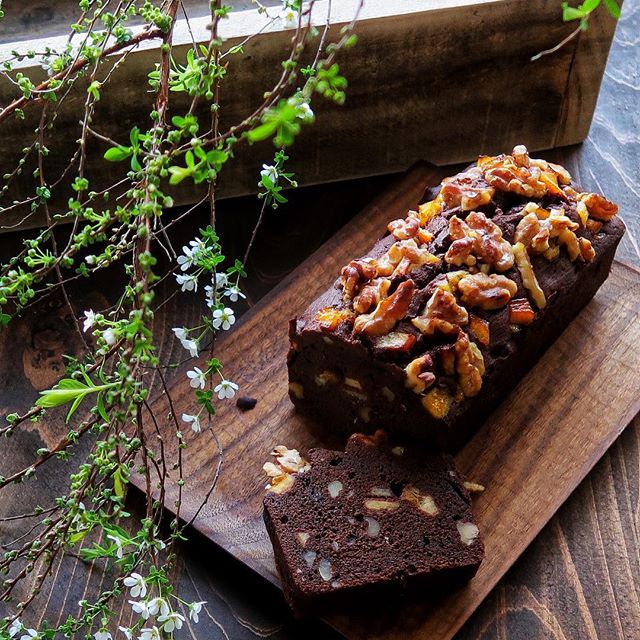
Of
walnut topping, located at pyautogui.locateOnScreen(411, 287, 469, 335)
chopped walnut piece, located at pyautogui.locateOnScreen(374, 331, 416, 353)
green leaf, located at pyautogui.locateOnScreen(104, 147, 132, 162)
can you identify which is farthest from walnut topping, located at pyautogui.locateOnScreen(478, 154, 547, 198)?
green leaf, located at pyautogui.locateOnScreen(104, 147, 132, 162)

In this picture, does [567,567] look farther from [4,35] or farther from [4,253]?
[4,35]

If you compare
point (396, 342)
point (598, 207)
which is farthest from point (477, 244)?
point (598, 207)

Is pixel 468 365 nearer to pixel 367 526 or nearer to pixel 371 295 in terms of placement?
pixel 371 295

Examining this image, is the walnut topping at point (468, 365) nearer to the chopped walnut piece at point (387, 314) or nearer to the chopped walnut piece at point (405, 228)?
the chopped walnut piece at point (387, 314)

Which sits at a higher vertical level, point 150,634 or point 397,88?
point 397,88

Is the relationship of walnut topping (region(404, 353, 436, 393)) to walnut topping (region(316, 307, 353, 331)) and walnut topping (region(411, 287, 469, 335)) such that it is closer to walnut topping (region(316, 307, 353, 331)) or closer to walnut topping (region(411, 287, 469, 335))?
walnut topping (region(411, 287, 469, 335))
